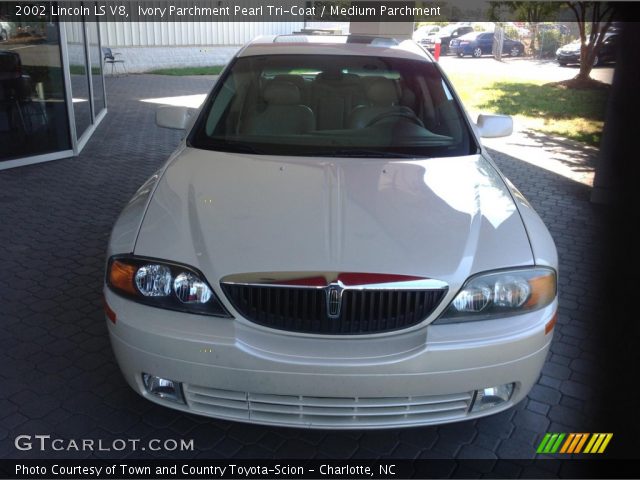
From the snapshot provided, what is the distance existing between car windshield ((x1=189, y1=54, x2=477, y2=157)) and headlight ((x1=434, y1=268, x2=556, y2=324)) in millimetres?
1069

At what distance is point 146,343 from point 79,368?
42.2 inches

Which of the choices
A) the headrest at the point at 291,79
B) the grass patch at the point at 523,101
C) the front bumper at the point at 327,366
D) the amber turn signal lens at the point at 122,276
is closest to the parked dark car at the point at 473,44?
the grass patch at the point at 523,101

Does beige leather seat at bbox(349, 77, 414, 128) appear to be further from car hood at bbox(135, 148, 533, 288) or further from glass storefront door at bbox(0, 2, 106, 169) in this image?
glass storefront door at bbox(0, 2, 106, 169)

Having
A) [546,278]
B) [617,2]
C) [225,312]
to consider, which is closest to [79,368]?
[225,312]

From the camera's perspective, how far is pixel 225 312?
7.28 ft

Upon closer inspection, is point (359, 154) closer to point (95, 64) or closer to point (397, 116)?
point (397, 116)

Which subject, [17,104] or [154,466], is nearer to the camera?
[154,466]

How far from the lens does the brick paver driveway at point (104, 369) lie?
8.45ft

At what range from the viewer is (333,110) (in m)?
3.61

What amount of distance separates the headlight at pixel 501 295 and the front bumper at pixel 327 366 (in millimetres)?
38

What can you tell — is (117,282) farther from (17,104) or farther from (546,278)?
(17,104)

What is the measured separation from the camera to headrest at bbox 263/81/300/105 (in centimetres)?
364

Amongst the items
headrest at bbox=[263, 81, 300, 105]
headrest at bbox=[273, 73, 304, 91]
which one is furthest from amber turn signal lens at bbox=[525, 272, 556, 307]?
headrest at bbox=[273, 73, 304, 91]

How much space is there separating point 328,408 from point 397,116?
1948 mm
